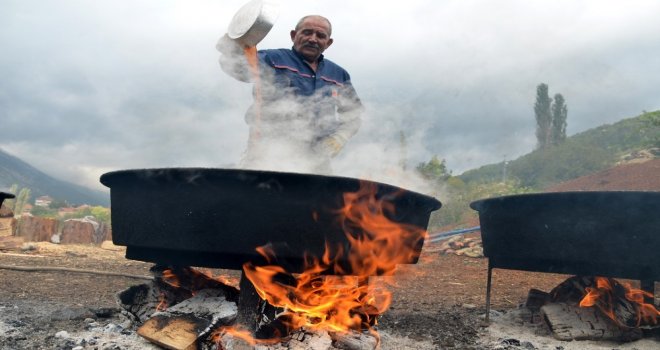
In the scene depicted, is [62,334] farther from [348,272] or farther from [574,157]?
[574,157]

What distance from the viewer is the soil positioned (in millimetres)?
2539

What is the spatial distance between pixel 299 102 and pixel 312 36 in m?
0.48

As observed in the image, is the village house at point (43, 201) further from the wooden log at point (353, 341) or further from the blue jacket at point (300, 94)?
the wooden log at point (353, 341)

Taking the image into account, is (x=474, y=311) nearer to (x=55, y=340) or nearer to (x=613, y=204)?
(x=613, y=204)

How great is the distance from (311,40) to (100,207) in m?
18.0

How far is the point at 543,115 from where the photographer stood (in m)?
30.1

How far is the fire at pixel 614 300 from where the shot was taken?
116 inches

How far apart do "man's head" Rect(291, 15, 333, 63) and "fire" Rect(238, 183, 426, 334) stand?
161cm

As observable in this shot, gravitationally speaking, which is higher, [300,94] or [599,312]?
[300,94]

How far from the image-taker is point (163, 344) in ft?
7.54

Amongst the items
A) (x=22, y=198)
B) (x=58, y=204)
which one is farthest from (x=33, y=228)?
(x=58, y=204)

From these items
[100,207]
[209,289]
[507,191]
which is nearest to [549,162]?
[507,191]

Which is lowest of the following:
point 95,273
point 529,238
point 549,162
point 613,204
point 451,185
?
point 95,273

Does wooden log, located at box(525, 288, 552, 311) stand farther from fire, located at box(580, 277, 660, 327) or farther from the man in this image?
the man
